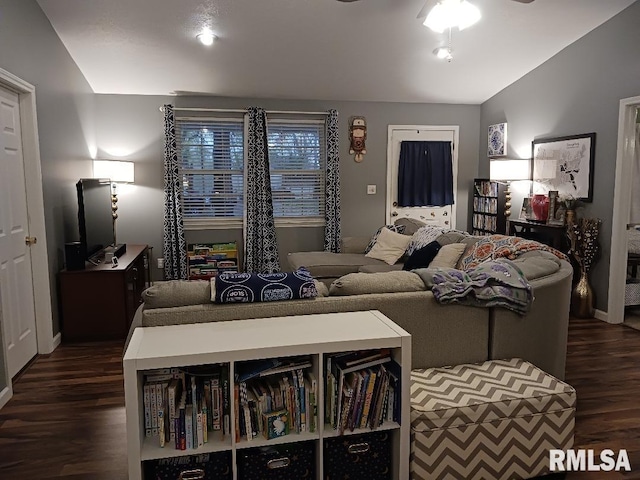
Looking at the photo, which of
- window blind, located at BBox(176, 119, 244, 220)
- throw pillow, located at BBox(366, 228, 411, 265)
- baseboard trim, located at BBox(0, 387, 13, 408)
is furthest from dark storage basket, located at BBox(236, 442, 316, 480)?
window blind, located at BBox(176, 119, 244, 220)

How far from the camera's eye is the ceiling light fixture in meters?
3.27

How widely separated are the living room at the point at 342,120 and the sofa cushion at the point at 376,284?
2654mm

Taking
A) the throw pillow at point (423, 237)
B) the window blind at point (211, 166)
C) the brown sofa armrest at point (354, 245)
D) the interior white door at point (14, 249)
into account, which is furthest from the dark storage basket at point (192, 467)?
the window blind at point (211, 166)

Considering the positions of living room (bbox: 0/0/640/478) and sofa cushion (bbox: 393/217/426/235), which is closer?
living room (bbox: 0/0/640/478)

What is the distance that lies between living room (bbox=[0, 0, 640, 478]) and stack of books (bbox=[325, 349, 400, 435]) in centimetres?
292

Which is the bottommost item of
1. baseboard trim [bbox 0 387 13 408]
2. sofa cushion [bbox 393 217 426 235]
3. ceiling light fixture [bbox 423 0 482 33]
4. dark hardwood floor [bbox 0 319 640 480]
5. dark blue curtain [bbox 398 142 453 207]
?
dark hardwood floor [bbox 0 319 640 480]

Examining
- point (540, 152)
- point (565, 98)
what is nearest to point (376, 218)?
point (540, 152)

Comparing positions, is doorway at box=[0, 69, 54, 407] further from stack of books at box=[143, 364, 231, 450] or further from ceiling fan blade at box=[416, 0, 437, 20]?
ceiling fan blade at box=[416, 0, 437, 20]

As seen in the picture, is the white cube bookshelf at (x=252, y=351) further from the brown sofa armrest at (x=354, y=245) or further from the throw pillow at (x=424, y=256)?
the brown sofa armrest at (x=354, y=245)

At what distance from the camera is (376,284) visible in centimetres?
252

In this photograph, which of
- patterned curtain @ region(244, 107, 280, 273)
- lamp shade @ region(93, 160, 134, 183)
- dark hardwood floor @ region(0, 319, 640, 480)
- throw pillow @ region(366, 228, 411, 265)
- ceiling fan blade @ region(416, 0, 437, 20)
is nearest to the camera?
dark hardwood floor @ region(0, 319, 640, 480)

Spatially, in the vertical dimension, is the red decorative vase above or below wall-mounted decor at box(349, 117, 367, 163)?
below

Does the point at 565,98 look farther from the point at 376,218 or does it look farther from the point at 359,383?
the point at 359,383

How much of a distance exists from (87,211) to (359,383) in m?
3.43
